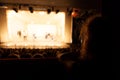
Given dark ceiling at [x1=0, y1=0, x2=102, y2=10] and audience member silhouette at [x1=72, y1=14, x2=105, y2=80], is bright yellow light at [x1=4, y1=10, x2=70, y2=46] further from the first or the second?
audience member silhouette at [x1=72, y1=14, x2=105, y2=80]

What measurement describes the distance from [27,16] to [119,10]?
9.30m

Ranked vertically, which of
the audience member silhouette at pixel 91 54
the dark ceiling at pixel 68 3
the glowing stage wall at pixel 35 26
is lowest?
the audience member silhouette at pixel 91 54

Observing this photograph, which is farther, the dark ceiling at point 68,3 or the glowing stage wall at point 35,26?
the glowing stage wall at point 35,26

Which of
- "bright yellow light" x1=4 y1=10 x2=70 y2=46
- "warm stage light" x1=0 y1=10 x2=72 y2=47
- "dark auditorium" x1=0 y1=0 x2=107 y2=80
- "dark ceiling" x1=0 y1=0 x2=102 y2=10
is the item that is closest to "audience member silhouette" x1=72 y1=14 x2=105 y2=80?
"dark auditorium" x1=0 y1=0 x2=107 y2=80

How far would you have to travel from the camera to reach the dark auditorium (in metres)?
1.14

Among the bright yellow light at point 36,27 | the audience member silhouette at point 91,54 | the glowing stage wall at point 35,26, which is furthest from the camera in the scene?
→ the bright yellow light at point 36,27

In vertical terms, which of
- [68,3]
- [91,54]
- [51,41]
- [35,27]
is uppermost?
[68,3]

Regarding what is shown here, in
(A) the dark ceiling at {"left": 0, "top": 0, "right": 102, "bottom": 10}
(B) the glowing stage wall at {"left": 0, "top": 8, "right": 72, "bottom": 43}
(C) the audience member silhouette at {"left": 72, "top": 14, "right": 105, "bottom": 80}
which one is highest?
(A) the dark ceiling at {"left": 0, "top": 0, "right": 102, "bottom": 10}

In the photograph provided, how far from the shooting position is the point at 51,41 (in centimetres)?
937

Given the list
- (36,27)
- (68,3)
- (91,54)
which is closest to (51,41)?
(36,27)

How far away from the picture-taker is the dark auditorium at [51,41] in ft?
3.74

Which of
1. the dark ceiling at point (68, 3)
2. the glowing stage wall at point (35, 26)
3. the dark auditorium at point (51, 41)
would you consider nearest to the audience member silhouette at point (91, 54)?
the dark auditorium at point (51, 41)

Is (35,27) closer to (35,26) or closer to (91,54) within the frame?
(35,26)

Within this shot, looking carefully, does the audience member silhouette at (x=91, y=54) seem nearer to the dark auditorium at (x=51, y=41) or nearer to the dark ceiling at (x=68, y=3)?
the dark auditorium at (x=51, y=41)
